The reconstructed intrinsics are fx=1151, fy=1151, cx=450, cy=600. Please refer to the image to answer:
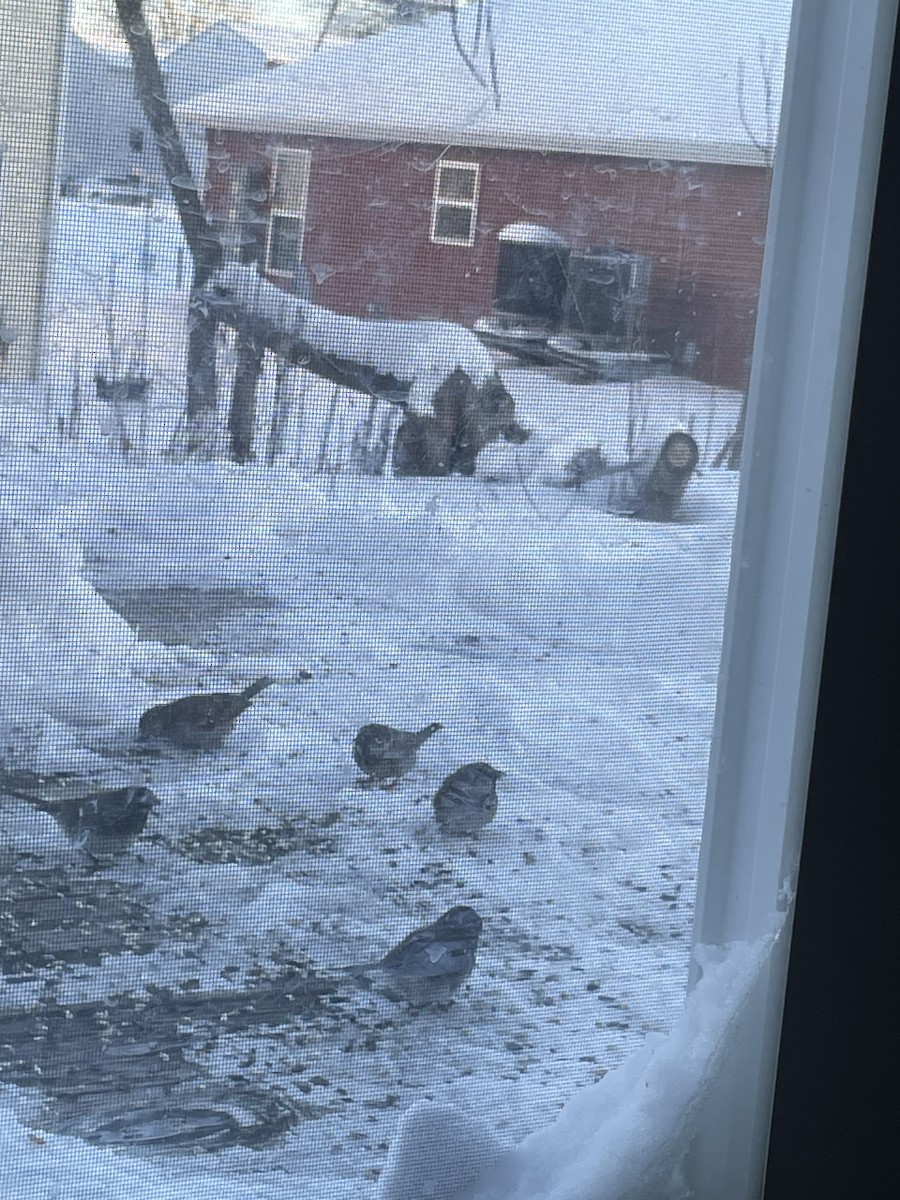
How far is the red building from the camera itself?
76 centimetres

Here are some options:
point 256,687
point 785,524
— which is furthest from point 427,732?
point 785,524

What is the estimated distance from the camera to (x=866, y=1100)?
3.33ft

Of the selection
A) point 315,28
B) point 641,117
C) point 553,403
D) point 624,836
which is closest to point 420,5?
point 315,28

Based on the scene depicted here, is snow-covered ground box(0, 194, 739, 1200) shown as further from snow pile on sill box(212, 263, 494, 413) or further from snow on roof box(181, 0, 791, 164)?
snow on roof box(181, 0, 791, 164)

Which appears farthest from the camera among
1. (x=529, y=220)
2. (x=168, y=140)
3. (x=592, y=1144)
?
(x=592, y=1144)

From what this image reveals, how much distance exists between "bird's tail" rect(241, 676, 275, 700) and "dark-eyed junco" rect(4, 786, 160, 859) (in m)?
0.09

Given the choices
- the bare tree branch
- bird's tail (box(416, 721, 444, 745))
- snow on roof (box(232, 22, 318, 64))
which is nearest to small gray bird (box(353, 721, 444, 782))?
bird's tail (box(416, 721, 444, 745))

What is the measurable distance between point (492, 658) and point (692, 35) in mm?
488

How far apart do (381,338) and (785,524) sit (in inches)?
15.1

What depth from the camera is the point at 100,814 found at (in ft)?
2.55

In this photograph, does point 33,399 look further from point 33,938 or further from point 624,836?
point 624,836

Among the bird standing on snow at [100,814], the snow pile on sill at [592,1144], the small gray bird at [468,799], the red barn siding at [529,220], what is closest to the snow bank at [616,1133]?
the snow pile on sill at [592,1144]

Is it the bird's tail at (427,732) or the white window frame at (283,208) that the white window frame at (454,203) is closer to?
the white window frame at (283,208)

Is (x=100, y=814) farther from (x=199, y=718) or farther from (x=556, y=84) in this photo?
(x=556, y=84)
